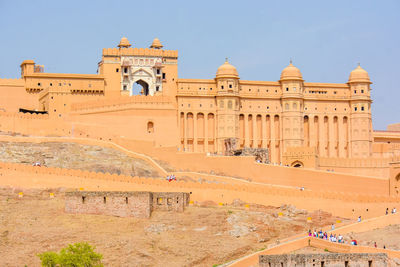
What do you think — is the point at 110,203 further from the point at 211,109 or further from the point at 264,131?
the point at 264,131

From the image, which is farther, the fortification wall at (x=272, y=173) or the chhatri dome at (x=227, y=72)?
the chhatri dome at (x=227, y=72)

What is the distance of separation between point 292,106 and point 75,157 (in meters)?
24.7

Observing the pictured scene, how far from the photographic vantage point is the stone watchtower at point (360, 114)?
83562 mm

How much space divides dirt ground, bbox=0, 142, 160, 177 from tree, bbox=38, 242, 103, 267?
21593 millimetres

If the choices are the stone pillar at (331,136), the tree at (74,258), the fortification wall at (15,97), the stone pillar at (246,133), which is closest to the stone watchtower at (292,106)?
the stone pillar at (331,136)

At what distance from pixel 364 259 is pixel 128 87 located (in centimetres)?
4524

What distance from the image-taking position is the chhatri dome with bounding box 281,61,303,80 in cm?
8338

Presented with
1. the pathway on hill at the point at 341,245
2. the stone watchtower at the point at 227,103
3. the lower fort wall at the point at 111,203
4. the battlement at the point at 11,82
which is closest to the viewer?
the pathway on hill at the point at 341,245

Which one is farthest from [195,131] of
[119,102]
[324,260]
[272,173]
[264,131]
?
[324,260]

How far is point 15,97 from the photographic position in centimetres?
7869

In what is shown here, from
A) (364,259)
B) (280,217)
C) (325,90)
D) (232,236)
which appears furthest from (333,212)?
(325,90)

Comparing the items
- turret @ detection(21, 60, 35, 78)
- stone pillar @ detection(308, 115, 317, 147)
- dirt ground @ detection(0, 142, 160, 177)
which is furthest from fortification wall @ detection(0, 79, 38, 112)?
stone pillar @ detection(308, 115, 317, 147)

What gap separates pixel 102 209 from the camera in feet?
174

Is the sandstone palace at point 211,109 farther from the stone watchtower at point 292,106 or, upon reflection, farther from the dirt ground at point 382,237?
the dirt ground at point 382,237
